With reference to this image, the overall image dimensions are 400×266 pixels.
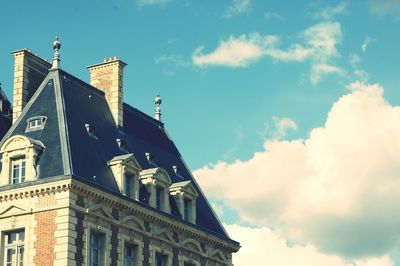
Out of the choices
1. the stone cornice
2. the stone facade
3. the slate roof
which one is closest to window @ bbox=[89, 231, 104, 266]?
the stone facade

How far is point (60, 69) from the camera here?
52.6 metres

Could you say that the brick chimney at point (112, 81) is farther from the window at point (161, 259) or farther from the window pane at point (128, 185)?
the window at point (161, 259)

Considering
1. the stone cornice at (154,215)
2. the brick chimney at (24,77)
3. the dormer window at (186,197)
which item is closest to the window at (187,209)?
the dormer window at (186,197)

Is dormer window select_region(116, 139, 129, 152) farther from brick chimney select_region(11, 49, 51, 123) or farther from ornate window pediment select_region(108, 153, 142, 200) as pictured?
brick chimney select_region(11, 49, 51, 123)

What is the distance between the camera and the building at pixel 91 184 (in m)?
45.9

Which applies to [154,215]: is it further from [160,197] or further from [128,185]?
[160,197]

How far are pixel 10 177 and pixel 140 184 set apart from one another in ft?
22.4

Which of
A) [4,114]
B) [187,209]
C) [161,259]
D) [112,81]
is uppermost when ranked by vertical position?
[112,81]

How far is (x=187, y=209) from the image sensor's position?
54.7 m

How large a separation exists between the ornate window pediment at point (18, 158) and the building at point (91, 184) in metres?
0.05

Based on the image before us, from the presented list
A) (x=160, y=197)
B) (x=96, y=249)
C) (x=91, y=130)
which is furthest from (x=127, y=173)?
(x=96, y=249)

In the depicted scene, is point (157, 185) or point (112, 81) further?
point (112, 81)

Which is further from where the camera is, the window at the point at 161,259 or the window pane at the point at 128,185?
the window at the point at 161,259

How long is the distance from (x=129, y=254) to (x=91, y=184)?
4.76 metres
